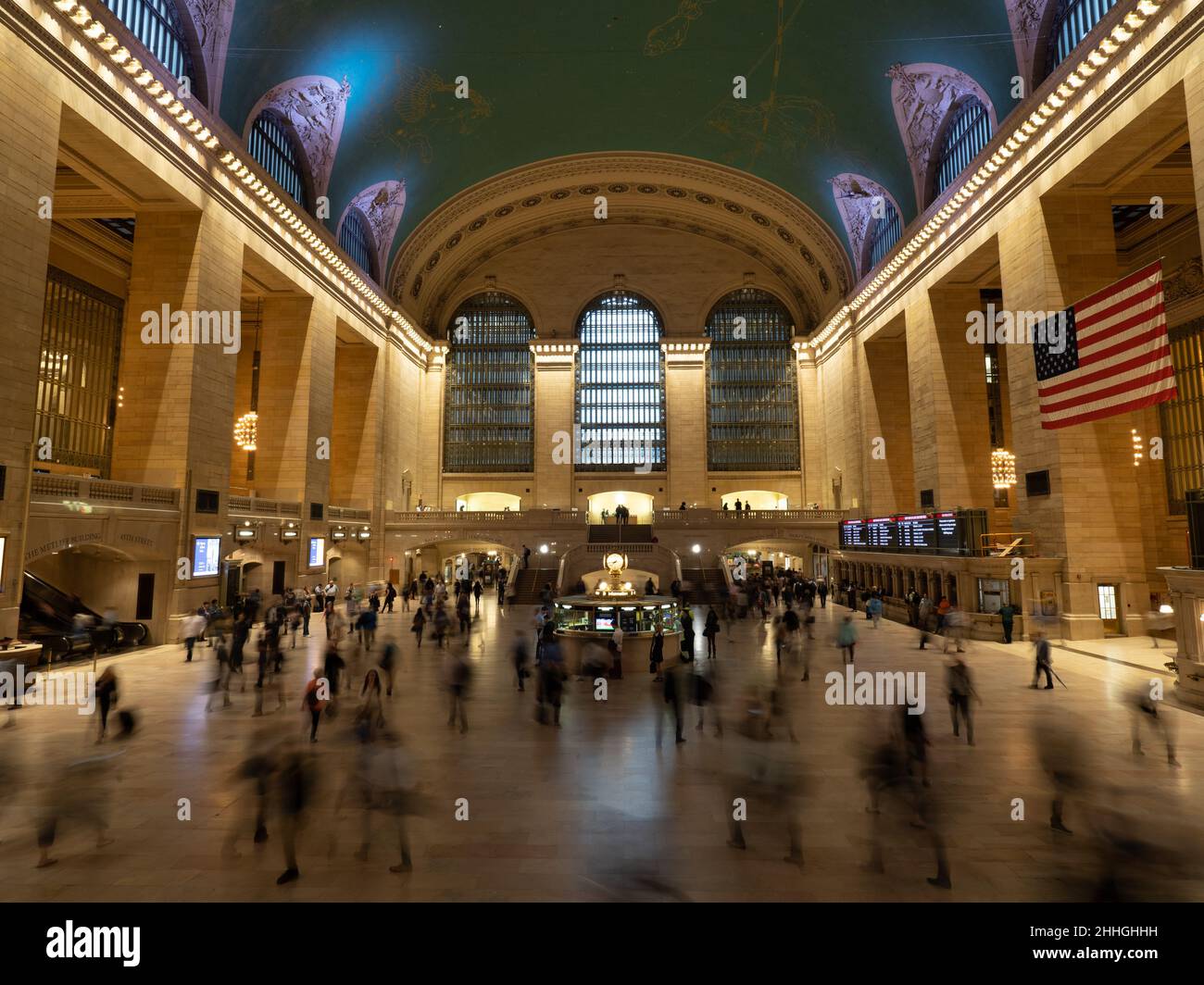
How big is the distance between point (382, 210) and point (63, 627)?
68.0 ft

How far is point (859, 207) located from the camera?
2820 cm

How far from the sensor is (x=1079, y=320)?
13.7 meters

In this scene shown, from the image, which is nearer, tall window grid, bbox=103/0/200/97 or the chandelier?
tall window grid, bbox=103/0/200/97

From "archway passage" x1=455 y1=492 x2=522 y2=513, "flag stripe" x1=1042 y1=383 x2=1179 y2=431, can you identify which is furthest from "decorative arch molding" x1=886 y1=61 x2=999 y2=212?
"archway passage" x1=455 y1=492 x2=522 y2=513

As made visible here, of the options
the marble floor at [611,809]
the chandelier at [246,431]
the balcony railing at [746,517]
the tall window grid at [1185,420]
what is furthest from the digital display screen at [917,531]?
the chandelier at [246,431]

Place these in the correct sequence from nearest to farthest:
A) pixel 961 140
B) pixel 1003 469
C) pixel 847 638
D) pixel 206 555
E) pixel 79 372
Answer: pixel 847 638 < pixel 206 555 < pixel 961 140 < pixel 79 372 < pixel 1003 469

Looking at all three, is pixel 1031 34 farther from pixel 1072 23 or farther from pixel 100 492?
pixel 100 492

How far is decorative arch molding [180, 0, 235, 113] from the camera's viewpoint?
16.3 meters

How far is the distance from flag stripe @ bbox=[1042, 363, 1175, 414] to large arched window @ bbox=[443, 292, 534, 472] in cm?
2633

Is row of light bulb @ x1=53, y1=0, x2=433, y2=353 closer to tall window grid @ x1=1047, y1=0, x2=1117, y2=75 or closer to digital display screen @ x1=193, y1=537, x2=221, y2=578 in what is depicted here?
digital display screen @ x1=193, y1=537, x2=221, y2=578

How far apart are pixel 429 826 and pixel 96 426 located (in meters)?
22.6

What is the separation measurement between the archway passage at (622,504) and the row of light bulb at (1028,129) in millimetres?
15499

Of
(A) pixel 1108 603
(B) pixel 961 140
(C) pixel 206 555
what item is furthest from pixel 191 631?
(B) pixel 961 140
